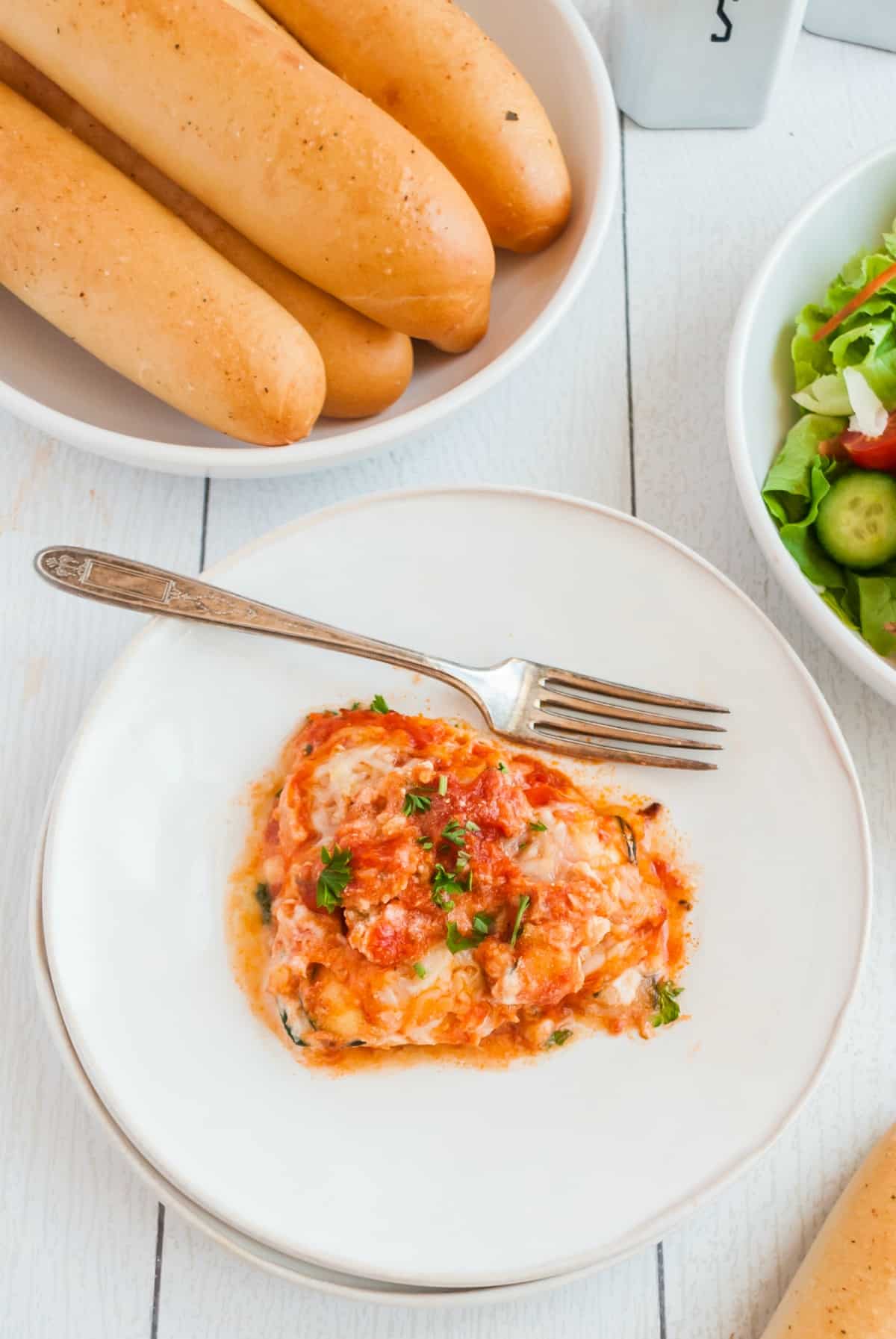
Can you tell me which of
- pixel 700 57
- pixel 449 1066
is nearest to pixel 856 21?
pixel 700 57

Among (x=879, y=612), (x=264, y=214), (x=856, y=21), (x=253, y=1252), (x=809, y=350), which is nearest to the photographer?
(x=253, y=1252)

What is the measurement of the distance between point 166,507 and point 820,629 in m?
0.85

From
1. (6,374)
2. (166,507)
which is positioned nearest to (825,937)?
(166,507)

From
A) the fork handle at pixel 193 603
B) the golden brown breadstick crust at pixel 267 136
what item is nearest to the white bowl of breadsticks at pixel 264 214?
the golden brown breadstick crust at pixel 267 136

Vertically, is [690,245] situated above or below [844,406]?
above

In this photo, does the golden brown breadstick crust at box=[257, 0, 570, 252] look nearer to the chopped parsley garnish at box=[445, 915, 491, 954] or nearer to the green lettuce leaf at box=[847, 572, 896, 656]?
the green lettuce leaf at box=[847, 572, 896, 656]

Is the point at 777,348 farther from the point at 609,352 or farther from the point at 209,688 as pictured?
the point at 209,688

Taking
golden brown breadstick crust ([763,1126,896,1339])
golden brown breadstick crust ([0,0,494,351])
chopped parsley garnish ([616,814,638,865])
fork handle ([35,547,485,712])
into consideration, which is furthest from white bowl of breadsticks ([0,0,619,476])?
golden brown breadstick crust ([763,1126,896,1339])

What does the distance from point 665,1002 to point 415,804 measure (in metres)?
0.35

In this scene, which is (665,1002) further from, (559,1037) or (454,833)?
(454,833)

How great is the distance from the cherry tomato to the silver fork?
38 centimetres

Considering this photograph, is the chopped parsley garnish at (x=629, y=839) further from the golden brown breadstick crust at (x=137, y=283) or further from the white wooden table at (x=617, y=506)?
the golden brown breadstick crust at (x=137, y=283)

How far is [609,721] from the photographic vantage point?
4.58 ft

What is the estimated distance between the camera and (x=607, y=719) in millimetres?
1392
